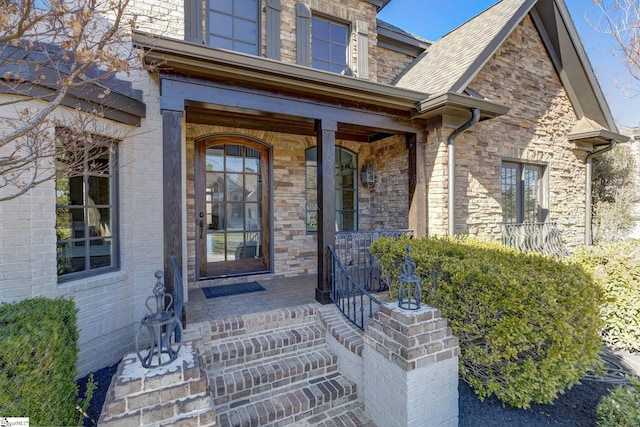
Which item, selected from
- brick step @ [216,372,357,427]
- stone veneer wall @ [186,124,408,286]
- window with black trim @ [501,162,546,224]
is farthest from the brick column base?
window with black trim @ [501,162,546,224]

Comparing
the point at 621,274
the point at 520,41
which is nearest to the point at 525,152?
the point at 520,41

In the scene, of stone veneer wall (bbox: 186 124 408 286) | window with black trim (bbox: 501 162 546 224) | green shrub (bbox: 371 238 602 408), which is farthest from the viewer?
window with black trim (bbox: 501 162 546 224)

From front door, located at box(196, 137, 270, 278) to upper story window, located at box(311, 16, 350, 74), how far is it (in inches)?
75.3

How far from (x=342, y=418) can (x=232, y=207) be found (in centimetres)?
356

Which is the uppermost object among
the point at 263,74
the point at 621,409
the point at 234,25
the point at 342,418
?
the point at 234,25

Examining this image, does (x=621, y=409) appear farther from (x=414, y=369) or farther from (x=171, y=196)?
(x=171, y=196)

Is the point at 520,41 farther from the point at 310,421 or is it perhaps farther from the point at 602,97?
the point at 310,421

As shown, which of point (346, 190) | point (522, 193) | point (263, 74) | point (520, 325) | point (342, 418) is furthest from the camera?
point (346, 190)

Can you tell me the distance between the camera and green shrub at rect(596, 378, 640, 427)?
1.94m

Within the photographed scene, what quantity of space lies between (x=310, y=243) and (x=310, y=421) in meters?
3.30

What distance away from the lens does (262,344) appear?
298 cm

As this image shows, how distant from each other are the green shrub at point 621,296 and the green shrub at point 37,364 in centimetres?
499

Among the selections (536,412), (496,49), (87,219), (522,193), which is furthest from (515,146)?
(87,219)

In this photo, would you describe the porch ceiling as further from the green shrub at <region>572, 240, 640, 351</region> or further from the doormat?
the green shrub at <region>572, 240, 640, 351</region>
